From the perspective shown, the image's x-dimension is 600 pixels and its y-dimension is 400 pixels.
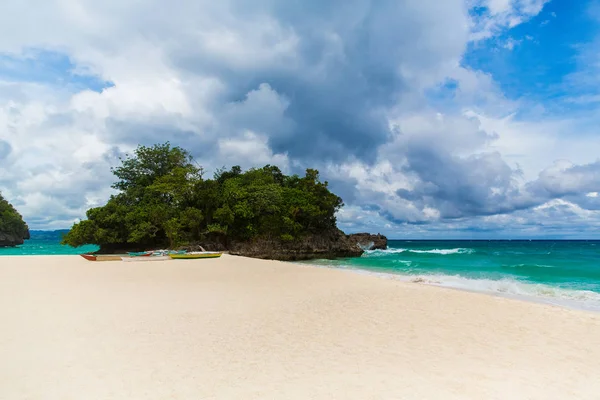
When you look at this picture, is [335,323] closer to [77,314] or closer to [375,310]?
[375,310]

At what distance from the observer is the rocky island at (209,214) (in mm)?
31625

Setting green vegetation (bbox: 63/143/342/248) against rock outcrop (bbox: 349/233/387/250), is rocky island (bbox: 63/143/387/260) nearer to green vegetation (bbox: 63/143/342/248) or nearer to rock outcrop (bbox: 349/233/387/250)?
green vegetation (bbox: 63/143/342/248)

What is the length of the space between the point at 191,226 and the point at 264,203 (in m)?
7.19

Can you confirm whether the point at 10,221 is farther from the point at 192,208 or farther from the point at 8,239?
the point at 192,208

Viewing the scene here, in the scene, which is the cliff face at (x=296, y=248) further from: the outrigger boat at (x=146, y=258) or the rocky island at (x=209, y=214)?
the outrigger boat at (x=146, y=258)

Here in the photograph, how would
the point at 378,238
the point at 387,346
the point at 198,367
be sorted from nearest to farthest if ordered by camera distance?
the point at 198,367
the point at 387,346
the point at 378,238

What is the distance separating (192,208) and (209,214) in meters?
2.13

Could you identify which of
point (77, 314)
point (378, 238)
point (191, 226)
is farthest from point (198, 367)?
point (378, 238)

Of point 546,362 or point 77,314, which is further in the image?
point 77,314

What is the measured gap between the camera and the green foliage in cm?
5942

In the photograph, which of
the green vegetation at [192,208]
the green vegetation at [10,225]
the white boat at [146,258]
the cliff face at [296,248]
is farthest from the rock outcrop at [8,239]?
the white boat at [146,258]

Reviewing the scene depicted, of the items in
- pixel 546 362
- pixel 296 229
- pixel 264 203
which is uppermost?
pixel 264 203

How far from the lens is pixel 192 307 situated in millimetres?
8422

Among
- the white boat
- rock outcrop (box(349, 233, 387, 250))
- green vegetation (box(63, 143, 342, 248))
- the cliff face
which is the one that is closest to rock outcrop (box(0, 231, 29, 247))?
green vegetation (box(63, 143, 342, 248))
